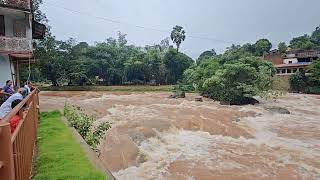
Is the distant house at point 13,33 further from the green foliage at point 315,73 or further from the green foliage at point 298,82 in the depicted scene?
the green foliage at point 298,82

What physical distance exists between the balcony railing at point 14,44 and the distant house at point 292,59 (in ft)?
126

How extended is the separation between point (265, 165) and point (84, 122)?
6.53m

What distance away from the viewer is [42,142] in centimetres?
732

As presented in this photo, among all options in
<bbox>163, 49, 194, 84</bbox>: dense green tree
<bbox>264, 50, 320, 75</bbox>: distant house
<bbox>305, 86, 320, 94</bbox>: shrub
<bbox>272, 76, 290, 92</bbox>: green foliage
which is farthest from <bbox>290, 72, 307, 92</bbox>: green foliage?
<bbox>163, 49, 194, 84</bbox>: dense green tree

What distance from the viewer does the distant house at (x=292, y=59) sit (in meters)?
47.2

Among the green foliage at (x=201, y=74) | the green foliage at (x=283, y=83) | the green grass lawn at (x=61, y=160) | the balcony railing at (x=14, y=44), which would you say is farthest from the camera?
the green foliage at (x=283, y=83)

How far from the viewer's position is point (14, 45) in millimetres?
15969

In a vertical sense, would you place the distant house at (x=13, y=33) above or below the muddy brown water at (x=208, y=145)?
above

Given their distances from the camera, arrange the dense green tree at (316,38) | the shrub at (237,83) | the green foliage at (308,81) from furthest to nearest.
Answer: the dense green tree at (316,38), the green foliage at (308,81), the shrub at (237,83)

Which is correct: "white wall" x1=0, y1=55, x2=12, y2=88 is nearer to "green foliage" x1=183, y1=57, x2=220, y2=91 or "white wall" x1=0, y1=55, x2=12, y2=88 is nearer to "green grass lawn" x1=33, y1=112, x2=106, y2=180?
"green grass lawn" x1=33, y1=112, x2=106, y2=180

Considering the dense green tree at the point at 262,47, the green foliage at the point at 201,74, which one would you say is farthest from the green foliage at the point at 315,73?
the dense green tree at the point at 262,47

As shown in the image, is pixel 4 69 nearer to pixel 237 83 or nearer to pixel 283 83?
pixel 237 83

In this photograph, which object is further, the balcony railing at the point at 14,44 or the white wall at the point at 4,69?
the white wall at the point at 4,69

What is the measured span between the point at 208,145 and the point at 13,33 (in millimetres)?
12100
